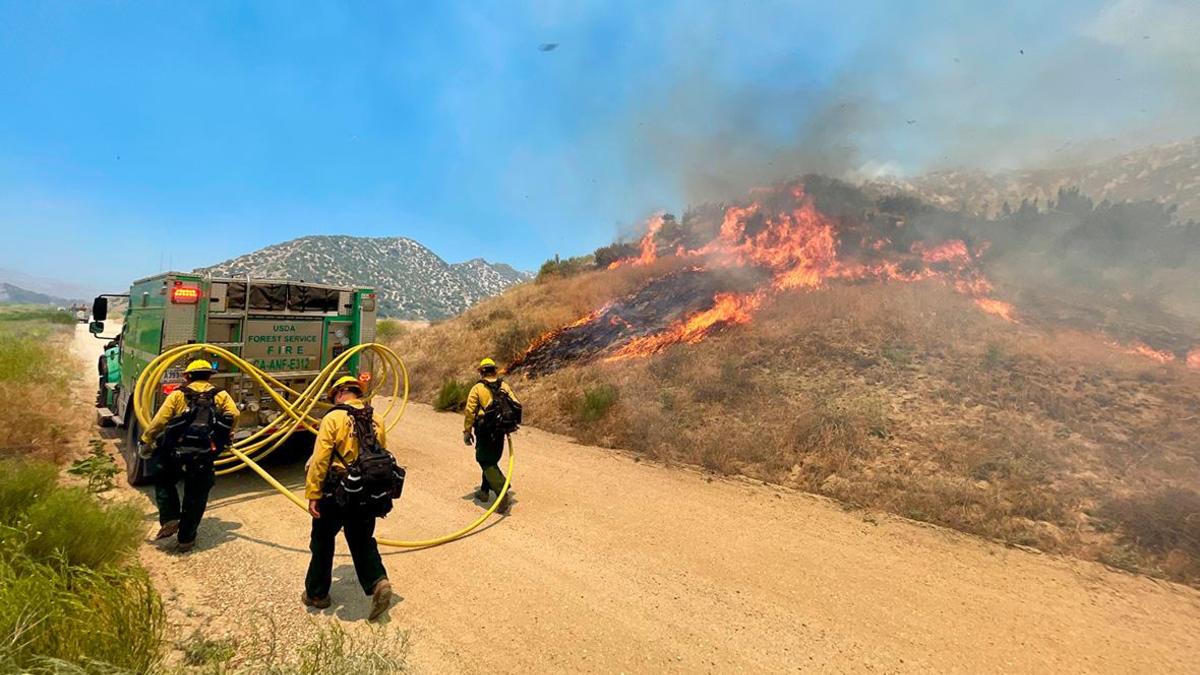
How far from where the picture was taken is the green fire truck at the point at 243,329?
7496 millimetres

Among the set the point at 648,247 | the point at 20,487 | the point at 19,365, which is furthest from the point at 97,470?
the point at 648,247

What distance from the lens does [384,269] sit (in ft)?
439

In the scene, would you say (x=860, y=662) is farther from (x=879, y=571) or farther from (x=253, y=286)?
(x=253, y=286)

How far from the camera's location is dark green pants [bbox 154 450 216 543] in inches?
223

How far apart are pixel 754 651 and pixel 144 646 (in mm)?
4443

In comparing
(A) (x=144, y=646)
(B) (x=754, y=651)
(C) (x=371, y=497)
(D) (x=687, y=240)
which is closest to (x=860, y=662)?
(B) (x=754, y=651)

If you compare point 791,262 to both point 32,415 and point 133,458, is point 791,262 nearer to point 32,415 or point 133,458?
point 133,458

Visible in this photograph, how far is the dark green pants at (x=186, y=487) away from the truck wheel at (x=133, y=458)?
1779mm

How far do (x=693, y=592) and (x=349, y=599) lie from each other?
3.41 meters

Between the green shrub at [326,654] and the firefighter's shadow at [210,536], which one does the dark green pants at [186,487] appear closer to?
the firefighter's shadow at [210,536]

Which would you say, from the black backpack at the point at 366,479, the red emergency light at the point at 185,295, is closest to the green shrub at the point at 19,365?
the red emergency light at the point at 185,295

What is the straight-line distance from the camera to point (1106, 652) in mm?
4840

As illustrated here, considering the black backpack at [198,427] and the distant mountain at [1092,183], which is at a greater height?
the distant mountain at [1092,183]

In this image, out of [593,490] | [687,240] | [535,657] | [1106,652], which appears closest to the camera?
[535,657]
